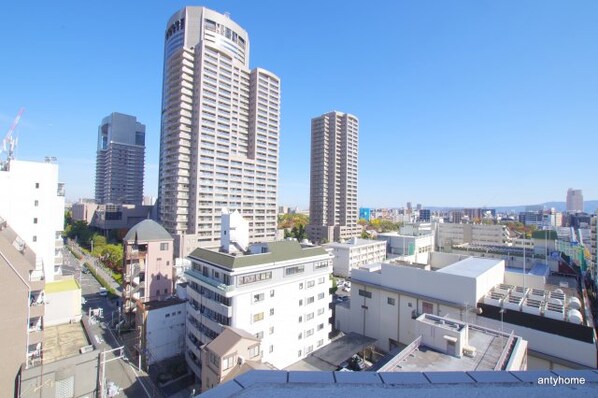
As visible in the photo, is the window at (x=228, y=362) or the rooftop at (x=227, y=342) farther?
the rooftop at (x=227, y=342)

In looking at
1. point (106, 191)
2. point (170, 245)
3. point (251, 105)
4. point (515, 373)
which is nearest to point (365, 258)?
point (170, 245)

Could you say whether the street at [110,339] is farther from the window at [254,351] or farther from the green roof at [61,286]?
the window at [254,351]

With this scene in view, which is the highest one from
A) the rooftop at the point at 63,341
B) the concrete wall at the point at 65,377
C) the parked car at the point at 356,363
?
the concrete wall at the point at 65,377

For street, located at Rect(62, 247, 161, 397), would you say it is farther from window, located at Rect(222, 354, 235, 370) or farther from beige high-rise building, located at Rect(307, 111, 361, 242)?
beige high-rise building, located at Rect(307, 111, 361, 242)

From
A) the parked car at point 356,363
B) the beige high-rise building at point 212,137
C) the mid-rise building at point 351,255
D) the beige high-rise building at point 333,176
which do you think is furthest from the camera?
the beige high-rise building at point 333,176

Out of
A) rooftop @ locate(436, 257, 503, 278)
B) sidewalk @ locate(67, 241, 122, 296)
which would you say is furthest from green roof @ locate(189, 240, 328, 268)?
sidewalk @ locate(67, 241, 122, 296)

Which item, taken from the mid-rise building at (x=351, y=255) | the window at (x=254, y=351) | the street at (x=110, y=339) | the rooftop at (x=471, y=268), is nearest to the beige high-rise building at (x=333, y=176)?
the mid-rise building at (x=351, y=255)

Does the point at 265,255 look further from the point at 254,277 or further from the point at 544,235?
the point at 544,235
